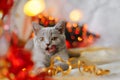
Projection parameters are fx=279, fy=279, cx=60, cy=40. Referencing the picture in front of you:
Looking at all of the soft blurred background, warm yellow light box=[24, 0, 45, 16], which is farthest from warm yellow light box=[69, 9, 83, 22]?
warm yellow light box=[24, 0, 45, 16]

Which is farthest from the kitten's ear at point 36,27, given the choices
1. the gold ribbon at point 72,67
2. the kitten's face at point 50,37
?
the gold ribbon at point 72,67

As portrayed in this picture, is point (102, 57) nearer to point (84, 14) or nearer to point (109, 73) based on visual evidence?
point (109, 73)

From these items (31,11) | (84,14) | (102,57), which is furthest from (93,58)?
(31,11)

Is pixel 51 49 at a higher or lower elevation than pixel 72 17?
lower

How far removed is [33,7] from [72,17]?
0.15 meters

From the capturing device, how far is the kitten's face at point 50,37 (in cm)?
100

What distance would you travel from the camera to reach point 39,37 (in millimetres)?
1014

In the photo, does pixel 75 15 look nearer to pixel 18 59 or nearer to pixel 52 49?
pixel 52 49

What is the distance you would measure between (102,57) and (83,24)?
0.14 meters

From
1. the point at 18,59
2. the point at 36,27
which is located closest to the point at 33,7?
the point at 36,27

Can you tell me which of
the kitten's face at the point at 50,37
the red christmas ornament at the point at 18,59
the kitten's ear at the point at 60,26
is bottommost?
the red christmas ornament at the point at 18,59

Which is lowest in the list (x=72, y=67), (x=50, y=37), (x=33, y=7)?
(x=72, y=67)

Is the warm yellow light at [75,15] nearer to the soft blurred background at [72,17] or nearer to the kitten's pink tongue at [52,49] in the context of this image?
the soft blurred background at [72,17]

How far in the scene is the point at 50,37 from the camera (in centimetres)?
100
